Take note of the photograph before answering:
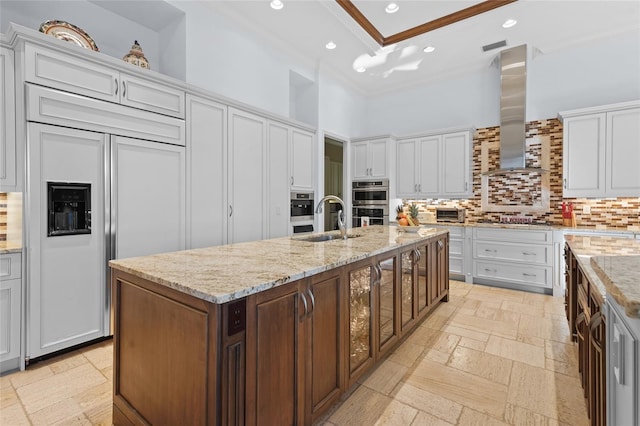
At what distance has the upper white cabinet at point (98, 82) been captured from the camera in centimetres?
223

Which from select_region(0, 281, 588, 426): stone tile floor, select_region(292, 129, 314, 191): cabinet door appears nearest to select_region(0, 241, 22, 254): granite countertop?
select_region(0, 281, 588, 426): stone tile floor

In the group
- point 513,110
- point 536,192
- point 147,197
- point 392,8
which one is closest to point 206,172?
point 147,197

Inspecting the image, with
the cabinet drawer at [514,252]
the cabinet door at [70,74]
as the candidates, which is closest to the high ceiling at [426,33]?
the cabinet door at [70,74]

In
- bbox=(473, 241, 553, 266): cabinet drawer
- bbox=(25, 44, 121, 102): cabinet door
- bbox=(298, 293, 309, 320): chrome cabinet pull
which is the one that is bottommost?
bbox=(473, 241, 553, 266): cabinet drawer

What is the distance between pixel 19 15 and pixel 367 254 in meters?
3.51

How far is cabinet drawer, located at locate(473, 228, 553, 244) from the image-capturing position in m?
4.02

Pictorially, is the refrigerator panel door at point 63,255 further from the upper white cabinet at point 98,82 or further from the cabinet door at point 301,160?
the cabinet door at point 301,160

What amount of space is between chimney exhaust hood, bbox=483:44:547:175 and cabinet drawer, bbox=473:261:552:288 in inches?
54.7

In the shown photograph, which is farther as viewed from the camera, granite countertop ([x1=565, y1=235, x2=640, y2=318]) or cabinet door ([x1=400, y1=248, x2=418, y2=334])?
cabinet door ([x1=400, y1=248, x2=418, y2=334])

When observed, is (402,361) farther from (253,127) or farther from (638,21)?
(638,21)

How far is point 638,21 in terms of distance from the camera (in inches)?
153

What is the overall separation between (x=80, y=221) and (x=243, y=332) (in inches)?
82.1

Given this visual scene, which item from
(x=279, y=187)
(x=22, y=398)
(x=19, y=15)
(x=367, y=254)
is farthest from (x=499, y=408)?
(x=19, y=15)

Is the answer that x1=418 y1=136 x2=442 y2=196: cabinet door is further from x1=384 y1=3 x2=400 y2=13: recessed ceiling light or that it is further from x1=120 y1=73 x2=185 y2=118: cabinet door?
x1=120 y1=73 x2=185 y2=118: cabinet door
